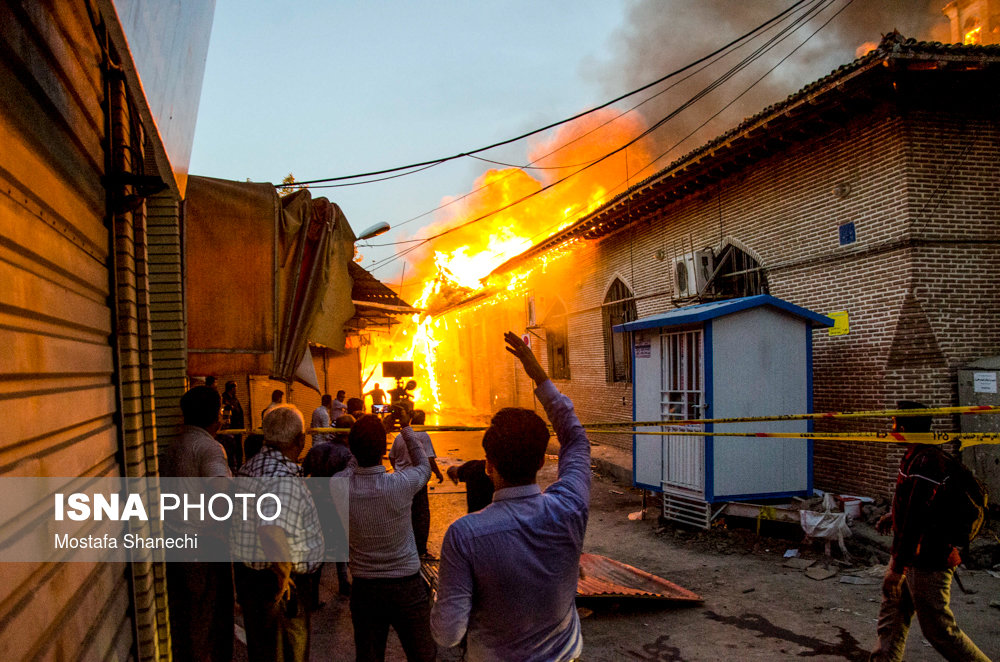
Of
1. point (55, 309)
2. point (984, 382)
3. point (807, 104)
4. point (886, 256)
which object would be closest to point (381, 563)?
point (55, 309)

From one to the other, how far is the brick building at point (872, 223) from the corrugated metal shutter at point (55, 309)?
9.14 metres

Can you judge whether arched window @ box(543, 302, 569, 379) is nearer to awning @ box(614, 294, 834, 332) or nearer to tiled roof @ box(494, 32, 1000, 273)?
tiled roof @ box(494, 32, 1000, 273)

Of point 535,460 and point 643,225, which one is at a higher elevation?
point 643,225

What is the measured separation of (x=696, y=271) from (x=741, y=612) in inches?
315

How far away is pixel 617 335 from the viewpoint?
1702 centimetres

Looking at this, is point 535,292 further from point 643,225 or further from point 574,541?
point 574,541

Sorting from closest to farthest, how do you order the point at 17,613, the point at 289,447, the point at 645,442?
the point at 17,613 → the point at 289,447 → the point at 645,442

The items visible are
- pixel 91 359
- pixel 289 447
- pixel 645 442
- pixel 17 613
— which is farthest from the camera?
pixel 645 442

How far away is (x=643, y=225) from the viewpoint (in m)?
15.8

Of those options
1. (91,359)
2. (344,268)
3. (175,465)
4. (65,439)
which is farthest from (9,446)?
(344,268)

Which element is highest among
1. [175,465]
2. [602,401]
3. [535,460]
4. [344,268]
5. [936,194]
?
[936,194]

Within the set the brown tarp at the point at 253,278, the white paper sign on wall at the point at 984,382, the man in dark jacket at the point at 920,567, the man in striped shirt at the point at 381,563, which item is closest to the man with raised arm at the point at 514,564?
the man in striped shirt at the point at 381,563

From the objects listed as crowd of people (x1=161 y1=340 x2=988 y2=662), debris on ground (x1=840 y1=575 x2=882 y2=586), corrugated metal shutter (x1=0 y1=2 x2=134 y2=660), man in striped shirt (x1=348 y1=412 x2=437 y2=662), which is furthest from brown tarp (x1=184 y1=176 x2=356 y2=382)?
debris on ground (x1=840 y1=575 x2=882 y2=586)

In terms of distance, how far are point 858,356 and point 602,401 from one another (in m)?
8.73
